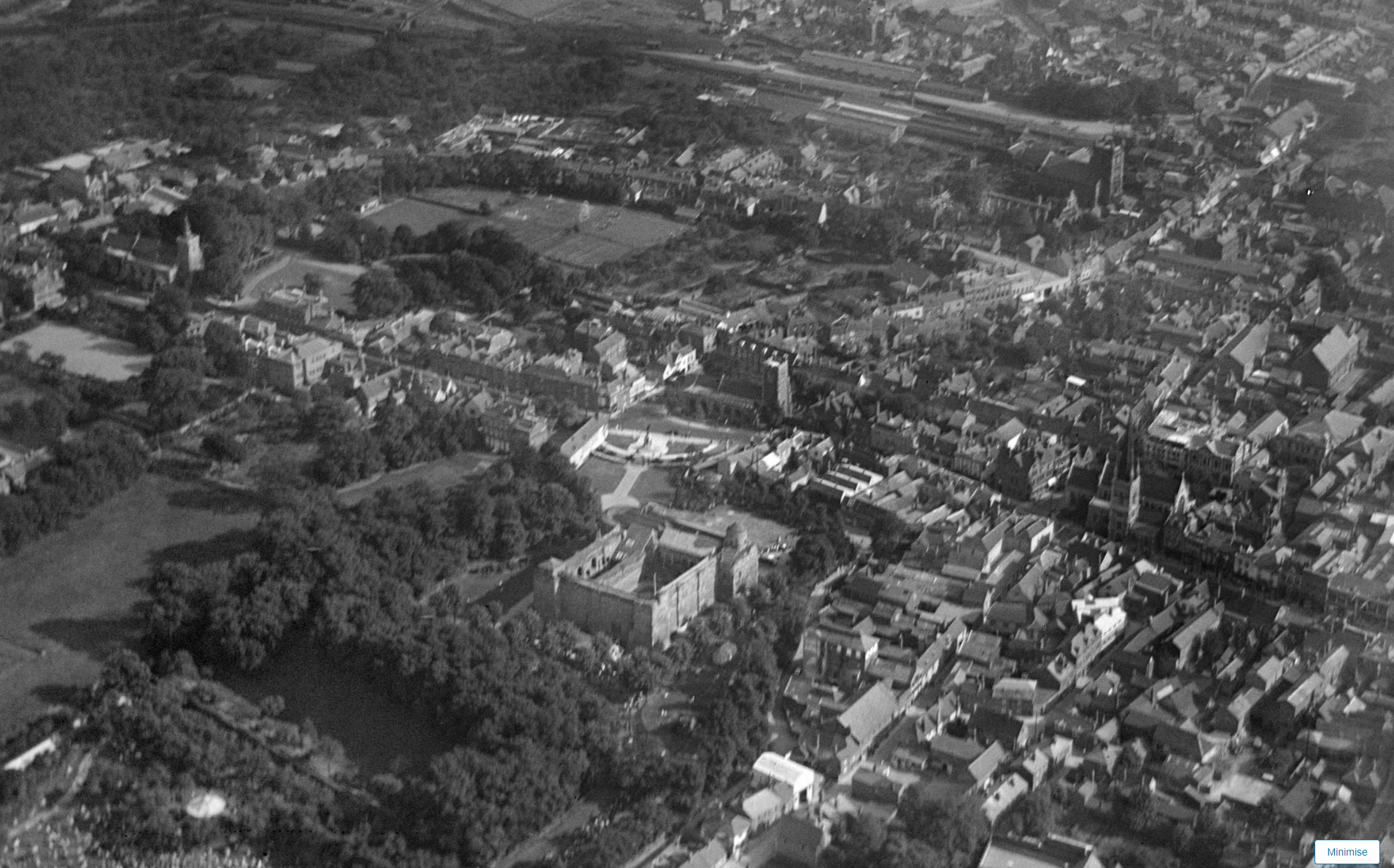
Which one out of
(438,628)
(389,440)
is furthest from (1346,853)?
(389,440)

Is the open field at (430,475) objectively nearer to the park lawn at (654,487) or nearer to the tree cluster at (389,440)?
the tree cluster at (389,440)

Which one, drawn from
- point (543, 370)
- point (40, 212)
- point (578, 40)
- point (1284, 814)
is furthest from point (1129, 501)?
point (578, 40)

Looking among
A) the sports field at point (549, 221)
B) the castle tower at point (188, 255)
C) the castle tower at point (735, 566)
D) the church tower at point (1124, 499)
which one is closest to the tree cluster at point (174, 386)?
the castle tower at point (188, 255)

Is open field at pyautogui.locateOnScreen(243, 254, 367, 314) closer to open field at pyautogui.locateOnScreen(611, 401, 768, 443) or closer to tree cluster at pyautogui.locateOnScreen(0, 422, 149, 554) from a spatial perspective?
tree cluster at pyautogui.locateOnScreen(0, 422, 149, 554)

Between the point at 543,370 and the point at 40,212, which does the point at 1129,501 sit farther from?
the point at 40,212

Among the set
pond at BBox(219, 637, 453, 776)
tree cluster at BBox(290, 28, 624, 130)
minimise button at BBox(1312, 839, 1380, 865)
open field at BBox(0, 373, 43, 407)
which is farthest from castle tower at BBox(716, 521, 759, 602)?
tree cluster at BBox(290, 28, 624, 130)

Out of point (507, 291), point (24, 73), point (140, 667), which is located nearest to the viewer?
point (140, 667)
